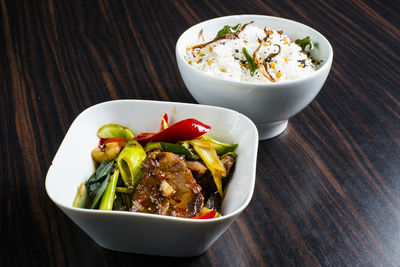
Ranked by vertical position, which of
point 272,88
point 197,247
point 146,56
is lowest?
point 146,56

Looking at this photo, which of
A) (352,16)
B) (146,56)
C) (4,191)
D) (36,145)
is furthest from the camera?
(352,16)

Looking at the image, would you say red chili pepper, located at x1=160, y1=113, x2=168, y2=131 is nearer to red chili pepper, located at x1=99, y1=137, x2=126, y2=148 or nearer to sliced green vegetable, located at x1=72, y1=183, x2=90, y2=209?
red chili pepper, located at x1=99, y1=137, x2=126, y2=148

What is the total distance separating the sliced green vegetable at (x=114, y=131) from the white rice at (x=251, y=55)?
1.27 feet

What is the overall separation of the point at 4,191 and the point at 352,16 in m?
2.01

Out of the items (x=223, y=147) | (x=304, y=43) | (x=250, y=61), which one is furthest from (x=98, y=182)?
(x=304, y=43)

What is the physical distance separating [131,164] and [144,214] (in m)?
0.29

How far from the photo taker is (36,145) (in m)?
1.48

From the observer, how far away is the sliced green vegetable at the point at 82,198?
3.65 feet

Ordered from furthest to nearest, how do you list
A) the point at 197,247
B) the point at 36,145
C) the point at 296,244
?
the point at 36,145 < the point at 296,244 < the point at 197,247

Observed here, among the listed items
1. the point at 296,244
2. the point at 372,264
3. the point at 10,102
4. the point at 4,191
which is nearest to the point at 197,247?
the point at 296,244

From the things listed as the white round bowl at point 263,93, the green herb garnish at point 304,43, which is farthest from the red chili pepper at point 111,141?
the green herb garnish at point 304,43

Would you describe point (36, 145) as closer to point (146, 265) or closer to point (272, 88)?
point (146, 265)

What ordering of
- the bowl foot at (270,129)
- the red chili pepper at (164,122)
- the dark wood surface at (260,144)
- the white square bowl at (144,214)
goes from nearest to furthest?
1. the white square bowl at (144,214)
2. the dark wood surface at (260,144)
3. the red chili pepper at (164,122)
4. the bowl foot at (270,129)

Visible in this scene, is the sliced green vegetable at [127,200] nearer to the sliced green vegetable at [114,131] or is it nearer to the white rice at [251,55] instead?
the sliced green vegetable at [114,131]
